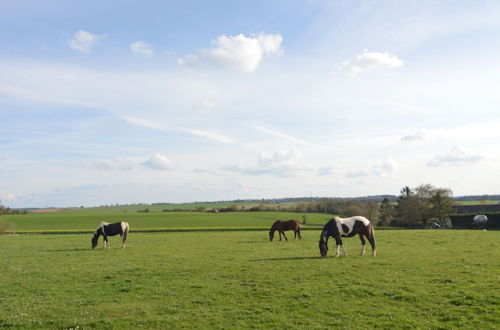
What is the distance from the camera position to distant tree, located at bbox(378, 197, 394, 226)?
8078 cm

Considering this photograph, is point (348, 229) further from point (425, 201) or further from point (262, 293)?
point (425, 201)

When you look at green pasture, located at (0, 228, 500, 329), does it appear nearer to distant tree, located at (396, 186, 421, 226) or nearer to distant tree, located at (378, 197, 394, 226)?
distant tree, located at (396, 186, 421, 226)

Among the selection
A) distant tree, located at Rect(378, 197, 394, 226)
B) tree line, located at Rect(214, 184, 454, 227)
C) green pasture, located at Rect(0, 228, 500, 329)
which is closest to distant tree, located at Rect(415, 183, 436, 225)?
tree line, located at Rect(214, 184, 454, 227)

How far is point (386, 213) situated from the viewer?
8206 cm

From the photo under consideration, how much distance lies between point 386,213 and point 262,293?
250 feet

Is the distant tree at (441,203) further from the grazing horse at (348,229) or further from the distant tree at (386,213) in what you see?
the grazing horse at (348,229)

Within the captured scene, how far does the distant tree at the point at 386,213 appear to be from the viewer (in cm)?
8078

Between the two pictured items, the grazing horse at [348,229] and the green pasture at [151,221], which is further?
the green pasture at [151,221]

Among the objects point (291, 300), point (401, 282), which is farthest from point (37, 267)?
point (401, 282)

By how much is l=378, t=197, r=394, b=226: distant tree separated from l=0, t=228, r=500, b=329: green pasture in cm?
6439

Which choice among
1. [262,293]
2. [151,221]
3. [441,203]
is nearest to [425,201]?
[441,203]

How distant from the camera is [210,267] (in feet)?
57.0

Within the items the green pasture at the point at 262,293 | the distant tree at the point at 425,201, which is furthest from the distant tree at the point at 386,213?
the green pasture at the point at 262,293

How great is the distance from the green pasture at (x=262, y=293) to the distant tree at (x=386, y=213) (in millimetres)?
64394
